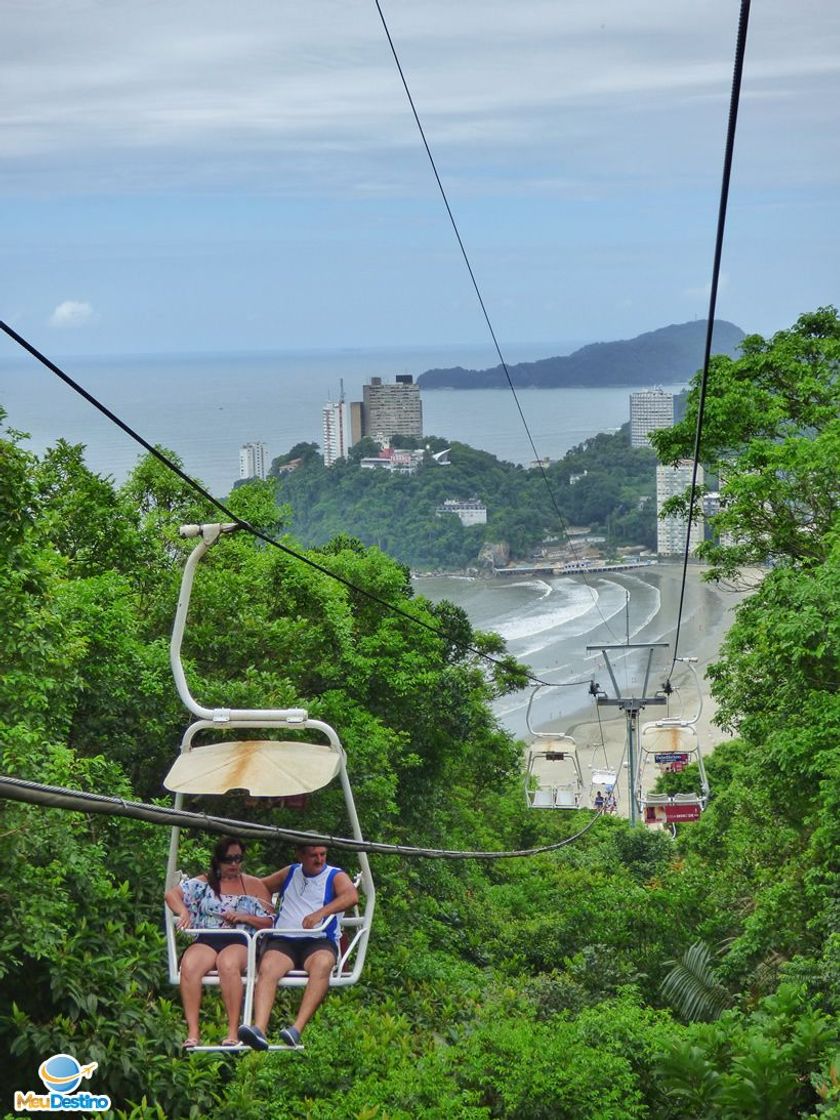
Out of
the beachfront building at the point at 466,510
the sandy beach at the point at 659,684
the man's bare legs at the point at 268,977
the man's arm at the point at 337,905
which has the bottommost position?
the sandy beach at the point at 659,684

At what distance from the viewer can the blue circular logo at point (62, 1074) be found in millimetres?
11297

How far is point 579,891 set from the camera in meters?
22.2

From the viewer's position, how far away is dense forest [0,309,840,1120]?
11719mm

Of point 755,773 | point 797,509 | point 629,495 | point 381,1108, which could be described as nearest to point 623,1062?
point 381,1108

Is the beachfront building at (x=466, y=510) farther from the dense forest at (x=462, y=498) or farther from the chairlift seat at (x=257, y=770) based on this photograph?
the chairlift seat at (x=257, y=770)

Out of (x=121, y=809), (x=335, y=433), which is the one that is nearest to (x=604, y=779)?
(x=121, y=809)

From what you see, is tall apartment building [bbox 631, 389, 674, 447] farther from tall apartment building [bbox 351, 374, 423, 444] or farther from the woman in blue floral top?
the woman in blue floral top

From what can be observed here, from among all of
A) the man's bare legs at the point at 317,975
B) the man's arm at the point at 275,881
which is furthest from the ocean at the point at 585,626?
the man's bare legs at the point at 317,975

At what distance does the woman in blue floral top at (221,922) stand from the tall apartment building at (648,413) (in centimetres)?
16978

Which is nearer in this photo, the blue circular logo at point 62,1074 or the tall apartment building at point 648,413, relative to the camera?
the blue circular logo at point 62,1074

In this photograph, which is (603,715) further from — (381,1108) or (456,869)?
(381,1108)

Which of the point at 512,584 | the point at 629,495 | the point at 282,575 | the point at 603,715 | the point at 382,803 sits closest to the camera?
the point at 382,803

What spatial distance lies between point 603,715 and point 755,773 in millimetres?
58931

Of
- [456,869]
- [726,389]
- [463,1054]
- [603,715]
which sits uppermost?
[726,389]
